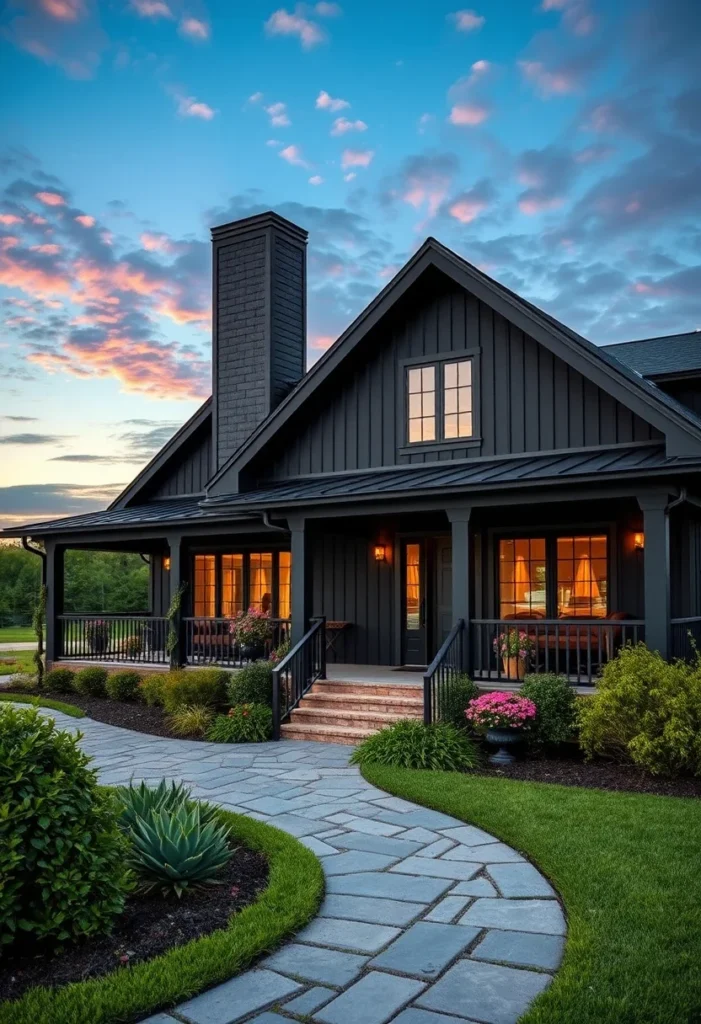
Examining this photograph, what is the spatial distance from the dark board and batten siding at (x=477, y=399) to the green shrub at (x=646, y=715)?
3731mm

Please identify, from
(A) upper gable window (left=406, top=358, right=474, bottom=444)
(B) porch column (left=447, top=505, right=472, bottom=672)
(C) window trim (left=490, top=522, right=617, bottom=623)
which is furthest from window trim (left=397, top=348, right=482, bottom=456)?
(B) porch column (left=447, top=505, right=472, bottom=672)

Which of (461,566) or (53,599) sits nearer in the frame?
(461,566)

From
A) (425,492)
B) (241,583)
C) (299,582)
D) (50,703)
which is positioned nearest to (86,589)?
(241,583)

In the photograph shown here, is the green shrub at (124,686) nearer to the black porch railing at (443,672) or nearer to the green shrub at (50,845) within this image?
the black porch railing at (443,672)

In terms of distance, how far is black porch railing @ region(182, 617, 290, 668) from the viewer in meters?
13.6

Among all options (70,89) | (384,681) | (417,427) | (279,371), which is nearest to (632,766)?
(384,681)

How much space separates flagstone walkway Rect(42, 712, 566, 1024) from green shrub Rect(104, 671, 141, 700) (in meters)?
6.00

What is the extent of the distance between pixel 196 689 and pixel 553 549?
228 inches

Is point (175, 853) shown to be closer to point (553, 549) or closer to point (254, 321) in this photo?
point (553, 549)

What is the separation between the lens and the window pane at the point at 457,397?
12727 mm

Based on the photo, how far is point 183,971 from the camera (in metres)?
3.96

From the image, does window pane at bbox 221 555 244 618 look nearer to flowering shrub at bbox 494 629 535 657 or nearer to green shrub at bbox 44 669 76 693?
green shrub at bbox 44 669 76 693

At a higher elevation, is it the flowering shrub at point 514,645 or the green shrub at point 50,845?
the flowering shrub at point 514,645

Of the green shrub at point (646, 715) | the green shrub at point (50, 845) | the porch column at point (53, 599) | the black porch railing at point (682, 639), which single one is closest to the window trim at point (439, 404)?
the black porch railing at point (682, 639)
